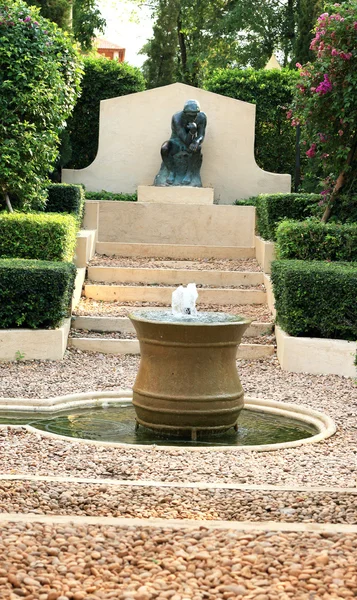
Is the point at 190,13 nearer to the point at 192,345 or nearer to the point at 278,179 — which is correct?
the point at 278,179

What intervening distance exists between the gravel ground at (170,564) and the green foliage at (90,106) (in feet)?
53.5

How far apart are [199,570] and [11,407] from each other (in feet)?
13.6

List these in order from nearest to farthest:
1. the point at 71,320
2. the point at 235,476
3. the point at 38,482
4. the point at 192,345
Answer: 1. the point at 38,482
2. the point at 235,476
3. the point at 192,345
4. the point at 71,320

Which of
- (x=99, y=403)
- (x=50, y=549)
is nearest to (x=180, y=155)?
(x=99, y=403)

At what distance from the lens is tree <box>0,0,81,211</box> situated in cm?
1189

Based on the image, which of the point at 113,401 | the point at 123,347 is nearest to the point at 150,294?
the point at 123,347

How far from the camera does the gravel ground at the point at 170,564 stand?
2.98 metres

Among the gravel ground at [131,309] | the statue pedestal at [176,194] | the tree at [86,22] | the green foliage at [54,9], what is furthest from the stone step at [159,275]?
the tree at [86,22]

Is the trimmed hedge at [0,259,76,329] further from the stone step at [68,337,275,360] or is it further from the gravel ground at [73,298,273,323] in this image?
the gravel ground at [73,298,273,323]

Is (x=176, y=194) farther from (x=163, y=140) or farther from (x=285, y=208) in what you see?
(x=285, y=208)

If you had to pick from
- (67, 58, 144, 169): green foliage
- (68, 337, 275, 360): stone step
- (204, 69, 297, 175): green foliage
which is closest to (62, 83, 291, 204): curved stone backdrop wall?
(204, 69, 297, 175): green foliage

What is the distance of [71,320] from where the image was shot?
1031 centimetres

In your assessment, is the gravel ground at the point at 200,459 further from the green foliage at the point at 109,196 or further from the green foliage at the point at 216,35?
the green foliage at the point at 216,35

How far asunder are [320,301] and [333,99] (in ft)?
12.8
